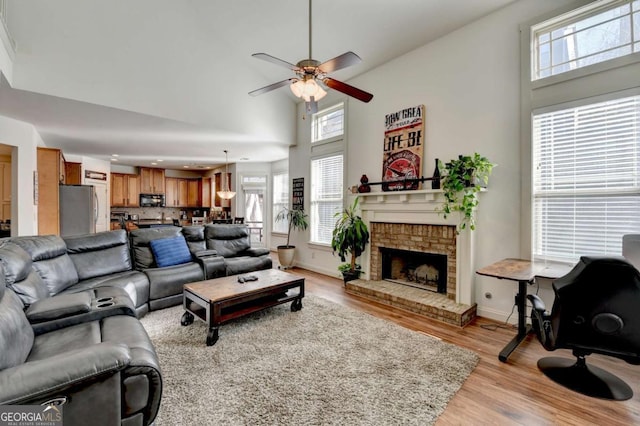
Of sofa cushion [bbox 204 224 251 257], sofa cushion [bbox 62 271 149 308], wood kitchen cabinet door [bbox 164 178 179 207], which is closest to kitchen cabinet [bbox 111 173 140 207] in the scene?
wood kitchen cabinet door [bbox 164 178 179 207]

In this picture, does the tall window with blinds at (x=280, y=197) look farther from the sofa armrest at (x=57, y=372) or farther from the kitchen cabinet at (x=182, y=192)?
the sofa armrest at (x=57, y=372)

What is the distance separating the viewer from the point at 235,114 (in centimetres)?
481

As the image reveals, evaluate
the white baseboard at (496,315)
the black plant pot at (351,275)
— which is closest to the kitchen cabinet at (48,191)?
the black plant pot at (351,275)

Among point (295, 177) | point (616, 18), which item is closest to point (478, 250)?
point (616, 18)

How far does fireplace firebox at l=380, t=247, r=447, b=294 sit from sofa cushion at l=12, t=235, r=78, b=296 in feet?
12.7

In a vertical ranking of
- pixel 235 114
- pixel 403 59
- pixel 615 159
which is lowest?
pixel 615 159

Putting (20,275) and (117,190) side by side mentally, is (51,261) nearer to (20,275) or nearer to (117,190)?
(20,275)

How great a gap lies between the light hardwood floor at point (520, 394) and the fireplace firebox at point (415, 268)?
1013mm

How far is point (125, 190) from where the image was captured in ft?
27.7

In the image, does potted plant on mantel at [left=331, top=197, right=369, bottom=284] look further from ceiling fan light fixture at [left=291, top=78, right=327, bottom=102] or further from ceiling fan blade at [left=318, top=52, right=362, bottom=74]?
ceiling fan blade at [left=318, top=52, right=362, bottom=74]

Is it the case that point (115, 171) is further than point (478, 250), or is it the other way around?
point (115, 171)

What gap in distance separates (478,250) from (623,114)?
181 cm

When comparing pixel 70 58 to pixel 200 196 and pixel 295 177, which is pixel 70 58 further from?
pixel 200 196

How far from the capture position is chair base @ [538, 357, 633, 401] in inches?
75.9
